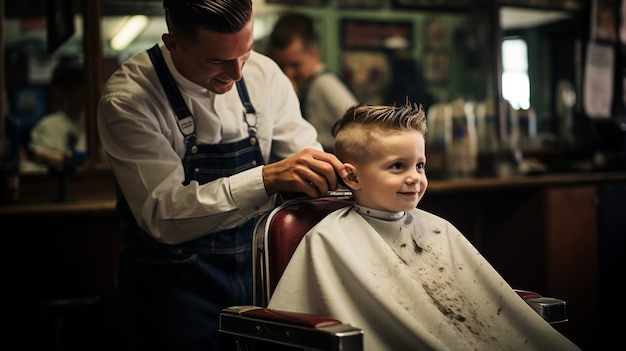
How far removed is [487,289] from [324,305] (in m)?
0.44

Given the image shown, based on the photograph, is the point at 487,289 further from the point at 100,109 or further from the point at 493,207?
the point at 493,207

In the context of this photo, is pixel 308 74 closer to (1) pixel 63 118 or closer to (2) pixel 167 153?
(1) pixel 63 118

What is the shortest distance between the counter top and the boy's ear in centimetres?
160

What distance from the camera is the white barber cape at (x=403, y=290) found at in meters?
1.74

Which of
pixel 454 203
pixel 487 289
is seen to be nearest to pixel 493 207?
pixel 454 203

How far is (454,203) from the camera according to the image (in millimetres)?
4223

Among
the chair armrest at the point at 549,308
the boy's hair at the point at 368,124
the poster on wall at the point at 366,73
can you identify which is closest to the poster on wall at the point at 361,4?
the poster on wall at the point at 366,73

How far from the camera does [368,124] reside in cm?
187

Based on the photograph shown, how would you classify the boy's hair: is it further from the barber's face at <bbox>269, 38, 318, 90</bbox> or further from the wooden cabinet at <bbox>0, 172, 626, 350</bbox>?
the barber's face at <bbox>269, 38, 318, 90</bbox>

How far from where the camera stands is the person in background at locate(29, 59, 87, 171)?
13.8ft

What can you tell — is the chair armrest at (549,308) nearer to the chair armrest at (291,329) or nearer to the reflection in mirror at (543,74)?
the chair armrest at (291,329)

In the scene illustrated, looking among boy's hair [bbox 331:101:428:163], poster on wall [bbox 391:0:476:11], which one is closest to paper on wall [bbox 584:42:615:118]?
poster on wall [bbox 391:0:476:11]

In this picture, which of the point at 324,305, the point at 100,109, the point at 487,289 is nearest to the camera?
the point at 324,305

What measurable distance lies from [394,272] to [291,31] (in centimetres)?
270
